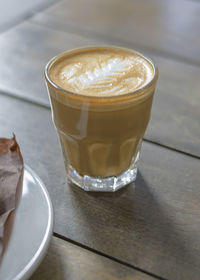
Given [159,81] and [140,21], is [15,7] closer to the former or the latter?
[140,21]

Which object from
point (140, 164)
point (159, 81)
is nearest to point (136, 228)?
point (140, 164)

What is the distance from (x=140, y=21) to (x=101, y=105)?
2.62 ft

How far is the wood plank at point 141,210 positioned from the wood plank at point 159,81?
62 mm

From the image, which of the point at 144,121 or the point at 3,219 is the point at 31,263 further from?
the point at 144,121

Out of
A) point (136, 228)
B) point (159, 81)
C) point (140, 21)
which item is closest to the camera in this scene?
point (136, 228)

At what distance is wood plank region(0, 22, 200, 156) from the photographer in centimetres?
70

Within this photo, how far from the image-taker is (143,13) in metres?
1.25

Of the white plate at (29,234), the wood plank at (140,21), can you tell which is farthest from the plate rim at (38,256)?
the wood plank at (140,21)

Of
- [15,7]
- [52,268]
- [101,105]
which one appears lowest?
[15,7]

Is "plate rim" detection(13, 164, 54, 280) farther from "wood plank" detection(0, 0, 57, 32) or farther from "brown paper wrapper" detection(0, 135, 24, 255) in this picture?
"wood plank" detection(0, 0, 57, 32)

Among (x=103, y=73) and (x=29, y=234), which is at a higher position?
(x=103, y=73)

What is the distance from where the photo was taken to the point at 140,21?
1192 mm

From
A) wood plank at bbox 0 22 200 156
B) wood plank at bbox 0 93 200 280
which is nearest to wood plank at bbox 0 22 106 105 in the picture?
wood plank at bbox 0 22 200 156

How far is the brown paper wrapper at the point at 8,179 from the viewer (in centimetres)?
43
